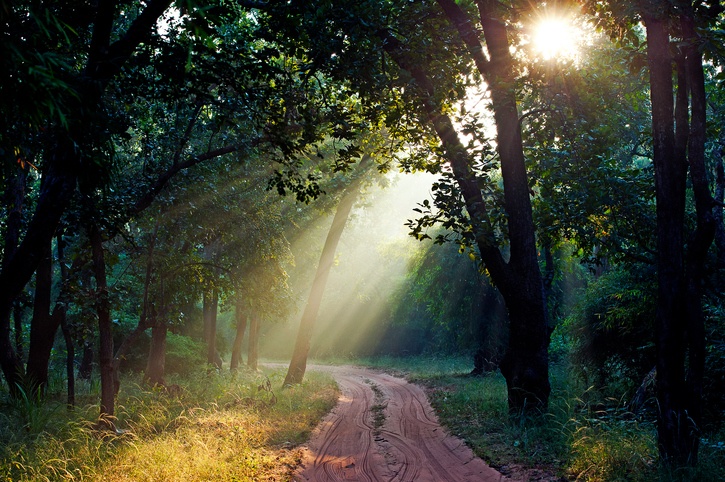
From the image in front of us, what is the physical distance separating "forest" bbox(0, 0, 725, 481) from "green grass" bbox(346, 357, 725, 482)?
0.05 meters

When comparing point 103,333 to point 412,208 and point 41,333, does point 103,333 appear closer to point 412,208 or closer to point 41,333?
point 41,333

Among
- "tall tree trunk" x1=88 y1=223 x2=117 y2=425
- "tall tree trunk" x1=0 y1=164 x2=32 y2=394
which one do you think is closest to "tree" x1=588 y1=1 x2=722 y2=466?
"tall tree trunk" x1=88 y1=223 x2=117 y2=425

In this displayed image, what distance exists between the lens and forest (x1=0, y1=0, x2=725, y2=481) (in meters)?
6.43

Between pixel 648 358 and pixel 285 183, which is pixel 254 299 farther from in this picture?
pixel 648 358

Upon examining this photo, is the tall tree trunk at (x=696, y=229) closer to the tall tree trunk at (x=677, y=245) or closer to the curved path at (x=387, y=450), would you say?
the tall tree trunk at (x=677, y=245)

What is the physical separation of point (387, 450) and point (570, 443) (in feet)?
10.3

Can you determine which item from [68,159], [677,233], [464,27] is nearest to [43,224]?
[68,159]

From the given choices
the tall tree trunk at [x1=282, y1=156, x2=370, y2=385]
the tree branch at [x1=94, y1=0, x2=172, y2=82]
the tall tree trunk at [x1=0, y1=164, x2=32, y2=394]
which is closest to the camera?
the tree branch at [x1=94, y1=0, x2=172, y2=82]

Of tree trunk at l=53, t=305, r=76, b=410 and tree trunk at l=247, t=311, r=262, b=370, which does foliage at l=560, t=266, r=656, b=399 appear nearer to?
tree trunk at l=53, t=305, r=76, b=410

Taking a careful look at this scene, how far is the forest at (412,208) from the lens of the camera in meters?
6.43

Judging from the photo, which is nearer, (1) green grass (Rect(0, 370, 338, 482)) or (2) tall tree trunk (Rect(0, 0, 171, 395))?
(2) tall tree trunk (Rect(0, 0, 171, 395))

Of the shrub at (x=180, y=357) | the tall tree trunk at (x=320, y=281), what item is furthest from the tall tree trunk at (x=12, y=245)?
the shrub at (x=180, y=357)

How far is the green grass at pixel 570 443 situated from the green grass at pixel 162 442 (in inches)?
125

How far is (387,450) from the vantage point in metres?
9.36
